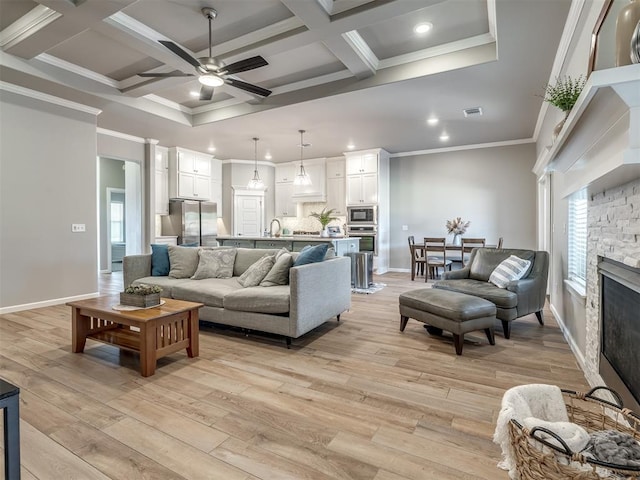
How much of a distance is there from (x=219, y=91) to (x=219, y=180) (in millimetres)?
3968

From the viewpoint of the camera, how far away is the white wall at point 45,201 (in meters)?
4.14

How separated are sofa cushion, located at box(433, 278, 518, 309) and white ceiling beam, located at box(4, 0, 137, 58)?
13.3ft

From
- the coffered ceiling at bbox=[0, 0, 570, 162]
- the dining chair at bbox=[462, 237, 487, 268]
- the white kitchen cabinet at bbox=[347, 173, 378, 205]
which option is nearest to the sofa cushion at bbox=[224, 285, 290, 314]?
the coffered ceiling at bbox=[0, 0, 570, 162]

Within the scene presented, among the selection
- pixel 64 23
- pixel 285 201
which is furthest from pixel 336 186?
pixel 64 23

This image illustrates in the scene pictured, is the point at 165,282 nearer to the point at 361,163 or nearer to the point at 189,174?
the point at 189,174

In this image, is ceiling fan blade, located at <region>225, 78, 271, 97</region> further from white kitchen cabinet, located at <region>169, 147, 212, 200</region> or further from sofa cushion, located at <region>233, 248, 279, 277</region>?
white kitchen cabinet, located at <region>169, 147, 212, 200</region>

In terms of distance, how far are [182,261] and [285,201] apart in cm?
494

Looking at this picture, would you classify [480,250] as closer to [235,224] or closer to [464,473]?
[464,473]

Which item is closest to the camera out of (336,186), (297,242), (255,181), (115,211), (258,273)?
(258,273)

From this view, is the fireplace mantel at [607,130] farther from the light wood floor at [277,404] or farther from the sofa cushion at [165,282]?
the sofa cushion at [165,282]

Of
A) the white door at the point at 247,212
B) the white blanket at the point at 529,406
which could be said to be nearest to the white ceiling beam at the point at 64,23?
the white blanket at the point at 529,406

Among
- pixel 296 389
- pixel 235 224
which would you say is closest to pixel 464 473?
pixel 296 389

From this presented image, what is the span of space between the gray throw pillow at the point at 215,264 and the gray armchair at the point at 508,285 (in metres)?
2.53

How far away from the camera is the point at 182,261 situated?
418cm
